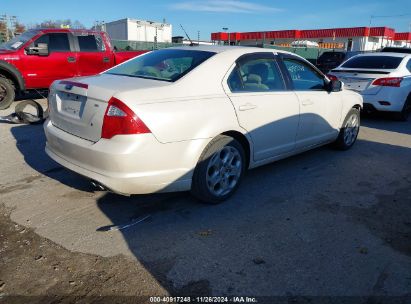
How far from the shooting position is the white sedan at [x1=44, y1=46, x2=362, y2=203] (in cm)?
309

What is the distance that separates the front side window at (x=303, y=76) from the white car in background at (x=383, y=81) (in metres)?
3.42

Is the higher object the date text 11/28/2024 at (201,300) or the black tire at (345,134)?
the black tire at (345,134)

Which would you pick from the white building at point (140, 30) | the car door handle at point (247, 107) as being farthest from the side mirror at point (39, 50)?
the white building at point (140, 30)

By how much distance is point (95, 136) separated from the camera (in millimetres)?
3199

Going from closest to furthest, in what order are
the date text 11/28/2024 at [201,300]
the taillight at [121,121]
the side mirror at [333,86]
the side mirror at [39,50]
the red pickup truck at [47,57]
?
the date text 11/28/2024 at [201,300]
the taillight at [121,121]
the side mirror at [333,86]
the red pickup truck at [47,57]
the side mirror at [39,50]

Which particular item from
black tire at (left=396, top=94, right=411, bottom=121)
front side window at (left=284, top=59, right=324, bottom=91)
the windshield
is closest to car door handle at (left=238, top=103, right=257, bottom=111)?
front side window at (left=284, top=59, right=324, bottom=91)

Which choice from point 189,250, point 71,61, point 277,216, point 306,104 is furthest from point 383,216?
point 71,61

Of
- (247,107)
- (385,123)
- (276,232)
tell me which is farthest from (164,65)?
(385,123)

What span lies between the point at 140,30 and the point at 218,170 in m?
28.3

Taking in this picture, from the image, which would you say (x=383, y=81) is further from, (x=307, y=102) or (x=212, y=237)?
(x=212, y=237)

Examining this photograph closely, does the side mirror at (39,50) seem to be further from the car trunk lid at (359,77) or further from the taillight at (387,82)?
the taillight at (387,82)

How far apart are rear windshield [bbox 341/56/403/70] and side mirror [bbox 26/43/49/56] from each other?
23.8 ft

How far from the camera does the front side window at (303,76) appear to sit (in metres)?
4.66

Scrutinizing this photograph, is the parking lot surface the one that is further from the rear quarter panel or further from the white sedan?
the rear quarter panel
